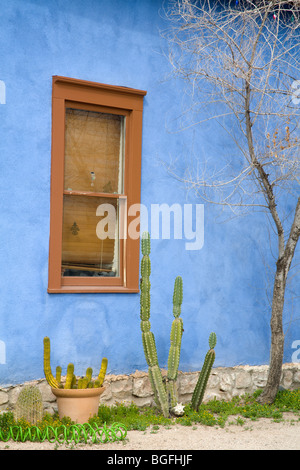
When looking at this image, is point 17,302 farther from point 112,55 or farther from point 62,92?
point 112,55

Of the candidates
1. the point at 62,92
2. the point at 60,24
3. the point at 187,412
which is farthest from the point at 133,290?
the point at 60,24

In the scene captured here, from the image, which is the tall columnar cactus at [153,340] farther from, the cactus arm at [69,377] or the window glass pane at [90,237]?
the cactus arm at [69,377]

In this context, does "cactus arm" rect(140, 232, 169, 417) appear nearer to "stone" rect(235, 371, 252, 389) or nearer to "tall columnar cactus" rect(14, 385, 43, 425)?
"tall columnar cactus" rect(14, 385, 43, 425)

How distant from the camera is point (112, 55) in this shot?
5.95 metres

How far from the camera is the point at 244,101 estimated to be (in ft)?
20.6

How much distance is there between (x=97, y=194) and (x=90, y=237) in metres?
0.44

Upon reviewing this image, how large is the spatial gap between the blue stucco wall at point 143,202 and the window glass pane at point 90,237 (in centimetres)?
33

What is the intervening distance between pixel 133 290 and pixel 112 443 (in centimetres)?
166

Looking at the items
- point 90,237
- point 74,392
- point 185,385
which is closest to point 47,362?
point 74,392

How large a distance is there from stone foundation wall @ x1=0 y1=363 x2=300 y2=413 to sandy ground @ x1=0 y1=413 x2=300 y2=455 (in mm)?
672

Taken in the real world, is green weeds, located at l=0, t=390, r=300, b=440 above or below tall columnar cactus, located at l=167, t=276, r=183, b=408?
below

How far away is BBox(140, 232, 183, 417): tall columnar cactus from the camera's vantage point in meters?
5.57

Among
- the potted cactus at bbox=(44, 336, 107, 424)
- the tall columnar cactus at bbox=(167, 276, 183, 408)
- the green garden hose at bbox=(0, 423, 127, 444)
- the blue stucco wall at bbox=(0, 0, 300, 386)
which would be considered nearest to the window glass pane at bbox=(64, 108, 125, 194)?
the blue stucco wall at bbox=(0, 0, 300, 386)

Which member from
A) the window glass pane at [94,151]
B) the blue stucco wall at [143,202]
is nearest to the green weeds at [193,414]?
the blue stucco wall at [143,202]
